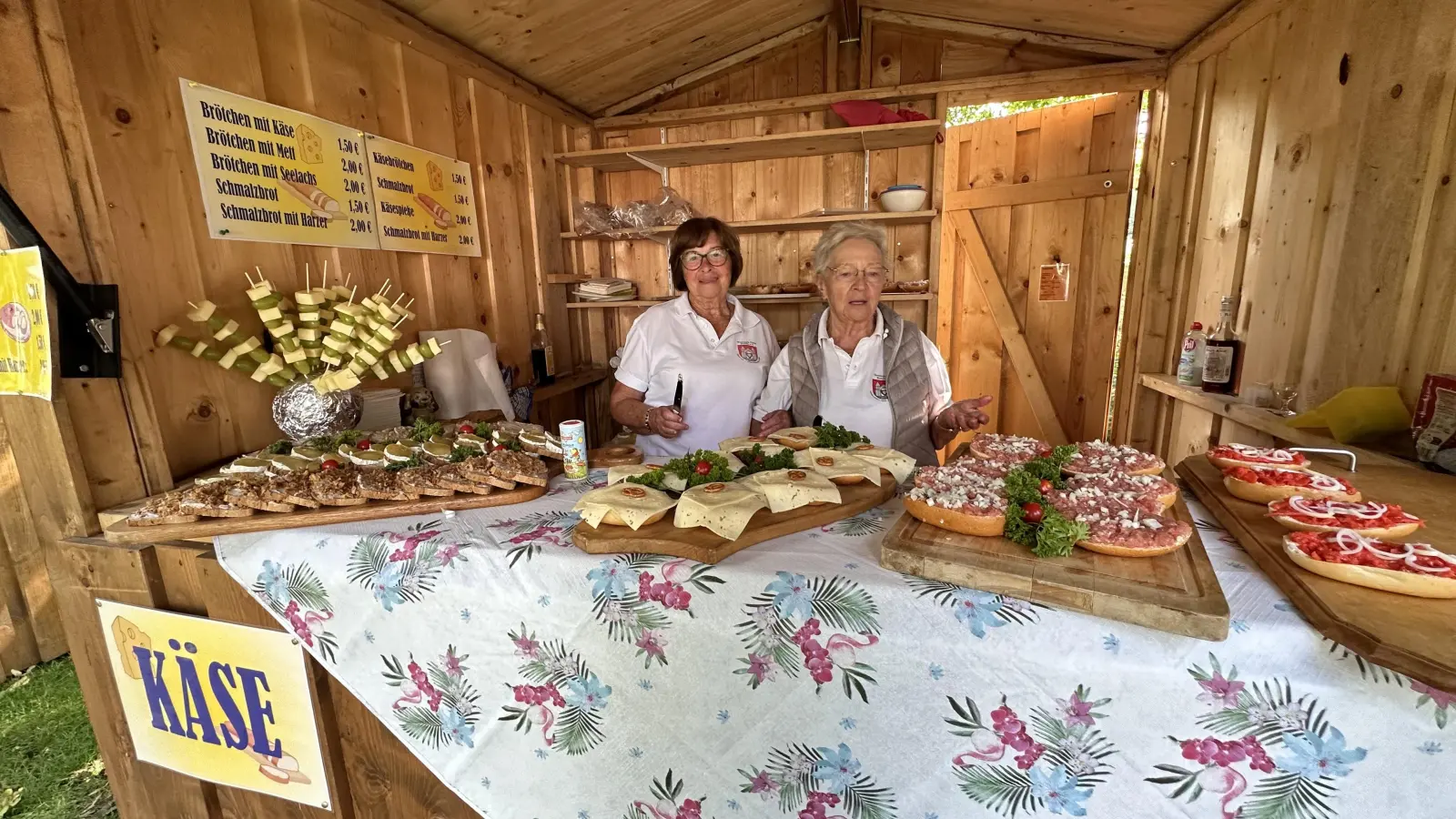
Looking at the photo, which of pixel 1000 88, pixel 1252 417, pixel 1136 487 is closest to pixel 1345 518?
pixel 1136 487

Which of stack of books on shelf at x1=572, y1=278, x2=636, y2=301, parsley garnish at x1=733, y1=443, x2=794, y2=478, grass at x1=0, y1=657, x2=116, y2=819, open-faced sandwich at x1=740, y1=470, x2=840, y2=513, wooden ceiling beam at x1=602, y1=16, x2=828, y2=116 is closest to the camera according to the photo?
open-faced sandwich at x1=740, y1=470, x2=840, y2=513

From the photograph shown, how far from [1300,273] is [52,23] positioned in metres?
3.47

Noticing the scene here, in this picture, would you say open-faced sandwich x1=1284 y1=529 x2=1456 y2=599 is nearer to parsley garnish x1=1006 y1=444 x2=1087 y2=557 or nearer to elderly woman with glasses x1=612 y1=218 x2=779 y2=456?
parsley garnish x1=1006 y1=444 x2=1087 y2=557

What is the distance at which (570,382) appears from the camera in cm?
331

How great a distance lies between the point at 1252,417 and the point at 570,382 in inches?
118

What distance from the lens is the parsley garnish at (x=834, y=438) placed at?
4.88ft

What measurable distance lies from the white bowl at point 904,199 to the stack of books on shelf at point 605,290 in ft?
5.18

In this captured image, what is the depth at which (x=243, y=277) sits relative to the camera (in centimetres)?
174

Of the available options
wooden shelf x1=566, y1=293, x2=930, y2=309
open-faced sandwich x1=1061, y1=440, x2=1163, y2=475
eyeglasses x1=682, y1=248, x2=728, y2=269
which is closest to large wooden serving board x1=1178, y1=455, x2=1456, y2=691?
open-faced sandwich x1=1061, y1=440, x2=1163, y2=475

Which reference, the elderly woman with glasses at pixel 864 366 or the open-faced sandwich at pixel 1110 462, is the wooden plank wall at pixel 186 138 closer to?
the elderly woman with glasses at pixel 864 366

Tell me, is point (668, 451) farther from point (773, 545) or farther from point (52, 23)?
point (52, 23)

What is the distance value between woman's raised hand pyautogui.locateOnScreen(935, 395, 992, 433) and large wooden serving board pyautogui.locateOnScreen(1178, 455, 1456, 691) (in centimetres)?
58

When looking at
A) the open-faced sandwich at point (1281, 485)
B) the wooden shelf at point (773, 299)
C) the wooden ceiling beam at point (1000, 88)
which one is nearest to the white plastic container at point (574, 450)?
the open-faced sandwich at point (1281, 485)

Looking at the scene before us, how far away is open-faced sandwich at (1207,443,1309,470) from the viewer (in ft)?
3.68
